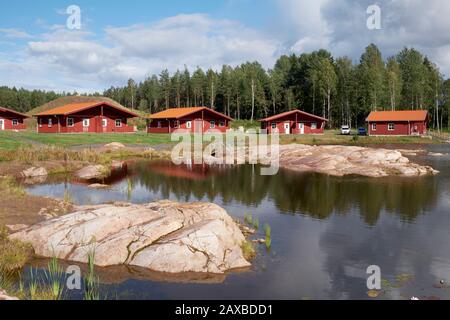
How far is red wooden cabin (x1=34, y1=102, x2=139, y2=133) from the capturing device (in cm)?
6397

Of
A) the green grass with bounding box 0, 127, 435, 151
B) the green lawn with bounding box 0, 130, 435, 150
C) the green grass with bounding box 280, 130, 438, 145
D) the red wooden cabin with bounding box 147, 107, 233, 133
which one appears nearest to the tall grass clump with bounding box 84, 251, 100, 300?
the green grass with bounding box 0, 127, 435, 151

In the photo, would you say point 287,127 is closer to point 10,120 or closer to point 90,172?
point 10,120

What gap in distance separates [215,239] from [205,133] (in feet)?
183

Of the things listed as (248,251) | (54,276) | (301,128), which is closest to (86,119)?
(301,128)

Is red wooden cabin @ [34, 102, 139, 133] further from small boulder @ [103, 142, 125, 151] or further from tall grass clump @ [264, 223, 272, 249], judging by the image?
tall grass clump @ [264, 223, 272, 249]

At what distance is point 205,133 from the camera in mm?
68812

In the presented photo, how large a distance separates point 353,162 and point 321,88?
55912 millimetres

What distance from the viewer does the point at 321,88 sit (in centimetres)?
9012

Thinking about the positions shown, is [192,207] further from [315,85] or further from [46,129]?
[315,85]

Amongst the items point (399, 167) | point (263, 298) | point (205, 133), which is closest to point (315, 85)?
point (205, 133)

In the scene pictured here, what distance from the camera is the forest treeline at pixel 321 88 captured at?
87938 mm

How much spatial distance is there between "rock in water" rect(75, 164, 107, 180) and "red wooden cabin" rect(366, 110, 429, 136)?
5045 cm

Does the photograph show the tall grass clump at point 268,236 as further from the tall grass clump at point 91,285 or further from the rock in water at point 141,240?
the tall grass clump at point 91,285

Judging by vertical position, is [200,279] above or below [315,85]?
below
